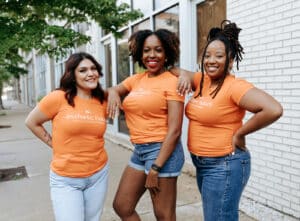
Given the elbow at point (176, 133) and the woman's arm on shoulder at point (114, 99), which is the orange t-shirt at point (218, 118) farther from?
the woman's arm on shoulder at point (114, 99)

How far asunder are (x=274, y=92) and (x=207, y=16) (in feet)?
7.47

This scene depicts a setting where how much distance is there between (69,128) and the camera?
8.30 ft

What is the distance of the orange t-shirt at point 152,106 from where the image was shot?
8.13 ft

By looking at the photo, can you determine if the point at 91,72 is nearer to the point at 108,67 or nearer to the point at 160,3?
the point at 160,3

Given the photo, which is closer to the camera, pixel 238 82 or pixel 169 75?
pixel 238 82

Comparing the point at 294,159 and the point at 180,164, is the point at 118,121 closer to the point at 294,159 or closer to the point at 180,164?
the point at 294,159

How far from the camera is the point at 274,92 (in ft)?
12.6

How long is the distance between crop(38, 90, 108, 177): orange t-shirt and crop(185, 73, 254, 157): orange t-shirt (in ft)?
2.45

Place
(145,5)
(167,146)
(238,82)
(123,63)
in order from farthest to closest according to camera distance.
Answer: (123,63) < (145,5) < (167,146) < (238,82)

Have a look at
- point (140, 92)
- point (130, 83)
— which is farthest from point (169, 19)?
point (140, 92)

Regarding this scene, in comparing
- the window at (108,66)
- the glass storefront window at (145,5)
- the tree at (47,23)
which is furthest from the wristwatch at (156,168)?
the window at (108,66)

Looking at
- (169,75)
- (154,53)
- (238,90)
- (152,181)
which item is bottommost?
(152,181)

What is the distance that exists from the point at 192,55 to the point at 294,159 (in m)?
2.96

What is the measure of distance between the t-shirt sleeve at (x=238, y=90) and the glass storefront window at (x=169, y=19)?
15.0ft
